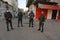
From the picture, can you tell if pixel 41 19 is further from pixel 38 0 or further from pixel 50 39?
pixel 38 0

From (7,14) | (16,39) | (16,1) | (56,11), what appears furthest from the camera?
(16,1)

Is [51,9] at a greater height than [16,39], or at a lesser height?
greater

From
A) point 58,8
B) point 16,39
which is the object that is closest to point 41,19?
point 16,39

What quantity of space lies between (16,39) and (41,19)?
3539 mm

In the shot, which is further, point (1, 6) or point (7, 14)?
point (1, 6)

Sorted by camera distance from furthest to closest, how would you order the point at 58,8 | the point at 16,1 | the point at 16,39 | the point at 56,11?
the point at 16,1, the point at 56,11, the point at 58,8, the point at 16,39

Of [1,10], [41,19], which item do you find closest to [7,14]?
[41,19]

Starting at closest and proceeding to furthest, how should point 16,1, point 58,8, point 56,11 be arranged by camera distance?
point 58,8
point 56,11
point 16,1

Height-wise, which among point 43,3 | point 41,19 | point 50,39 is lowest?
point 50,39

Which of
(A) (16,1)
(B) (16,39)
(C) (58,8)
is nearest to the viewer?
(B) (16,39)

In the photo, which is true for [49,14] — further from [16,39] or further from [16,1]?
[16,1]

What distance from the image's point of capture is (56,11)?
2772cm

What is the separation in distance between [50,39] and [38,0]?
18.8m

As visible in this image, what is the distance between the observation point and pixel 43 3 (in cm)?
2630
